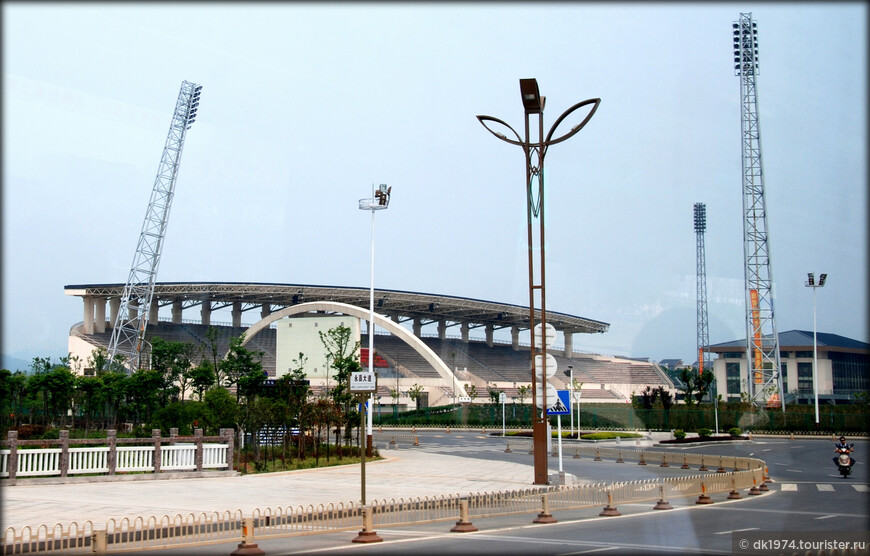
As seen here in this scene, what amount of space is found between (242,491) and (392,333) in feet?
213

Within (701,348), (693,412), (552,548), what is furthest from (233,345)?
(701,348)

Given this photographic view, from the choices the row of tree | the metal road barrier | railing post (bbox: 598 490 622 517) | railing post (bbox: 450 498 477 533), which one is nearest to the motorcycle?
the metal road barrier

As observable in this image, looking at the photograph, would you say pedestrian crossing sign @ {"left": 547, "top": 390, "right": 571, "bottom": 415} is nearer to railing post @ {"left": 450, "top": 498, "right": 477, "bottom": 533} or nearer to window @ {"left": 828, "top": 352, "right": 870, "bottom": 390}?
railing post @ {"left": 450, "top": 498, "right": 477, "bottom": 533}

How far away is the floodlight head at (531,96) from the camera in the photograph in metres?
21.0

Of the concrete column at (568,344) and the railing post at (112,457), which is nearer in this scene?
the railing post at (112,457)

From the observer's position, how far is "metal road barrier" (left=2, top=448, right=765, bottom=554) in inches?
465

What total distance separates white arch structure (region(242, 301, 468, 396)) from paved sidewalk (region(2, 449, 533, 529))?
49.3 metres

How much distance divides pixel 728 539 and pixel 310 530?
6.69m

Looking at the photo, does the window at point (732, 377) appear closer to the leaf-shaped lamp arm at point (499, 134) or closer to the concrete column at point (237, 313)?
the concrete column at point (237, 313)

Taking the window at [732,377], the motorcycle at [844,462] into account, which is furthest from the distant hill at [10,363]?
the window at [732,377]

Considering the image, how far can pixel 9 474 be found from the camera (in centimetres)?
1983

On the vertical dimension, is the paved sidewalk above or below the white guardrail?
below

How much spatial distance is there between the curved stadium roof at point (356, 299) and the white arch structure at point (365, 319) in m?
1.79

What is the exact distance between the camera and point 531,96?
2127 centimetres
